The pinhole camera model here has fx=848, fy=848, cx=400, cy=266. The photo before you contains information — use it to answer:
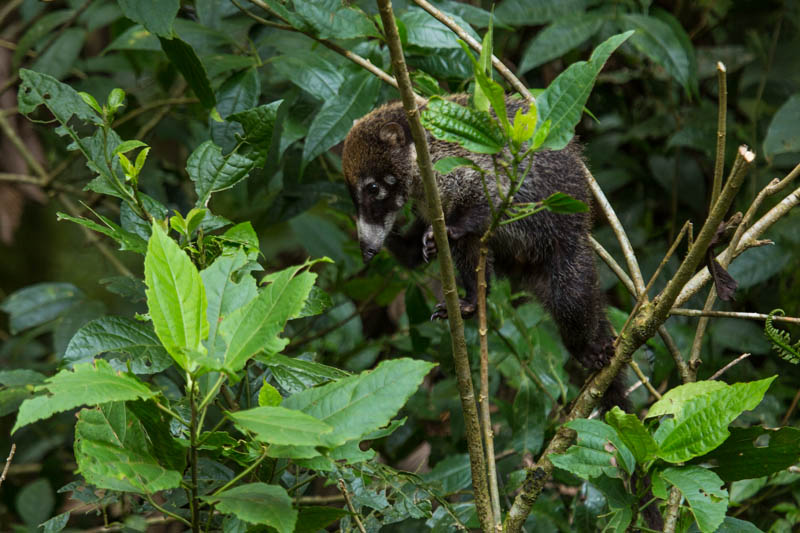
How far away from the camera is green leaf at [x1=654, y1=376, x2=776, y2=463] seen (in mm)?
1750

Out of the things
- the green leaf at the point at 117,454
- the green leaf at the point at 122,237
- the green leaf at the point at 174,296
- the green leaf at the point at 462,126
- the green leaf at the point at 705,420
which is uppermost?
the green leaf at the point at 462,126

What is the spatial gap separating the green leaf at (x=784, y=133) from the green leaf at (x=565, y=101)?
184cm

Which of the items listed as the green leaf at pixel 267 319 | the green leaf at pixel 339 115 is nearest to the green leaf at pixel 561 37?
the green leaf at pixel 339 115

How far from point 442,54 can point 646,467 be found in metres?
1.68

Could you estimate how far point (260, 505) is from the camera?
59.2 inches

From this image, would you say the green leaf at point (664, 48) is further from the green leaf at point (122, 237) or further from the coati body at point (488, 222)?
the green leaf at point (122, 237)

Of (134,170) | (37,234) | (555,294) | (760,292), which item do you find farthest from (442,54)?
(37,234)

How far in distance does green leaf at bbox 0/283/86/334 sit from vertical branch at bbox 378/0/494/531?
230 cm

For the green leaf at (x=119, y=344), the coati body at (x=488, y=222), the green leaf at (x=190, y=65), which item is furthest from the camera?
the coati body at (x=488, y=222)

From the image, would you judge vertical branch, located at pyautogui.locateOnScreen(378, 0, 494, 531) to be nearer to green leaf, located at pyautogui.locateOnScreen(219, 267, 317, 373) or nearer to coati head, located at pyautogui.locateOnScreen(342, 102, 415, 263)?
green leaf, located at pyautogui.locateOnScreen(219, 267, 317, 373)

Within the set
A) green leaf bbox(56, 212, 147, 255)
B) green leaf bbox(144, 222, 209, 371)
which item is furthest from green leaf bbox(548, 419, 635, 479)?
green leaf bbox(56, 212, 147, 255)

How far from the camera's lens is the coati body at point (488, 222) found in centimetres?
306

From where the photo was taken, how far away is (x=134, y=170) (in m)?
1.95

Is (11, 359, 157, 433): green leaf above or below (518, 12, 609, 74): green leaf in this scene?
above
